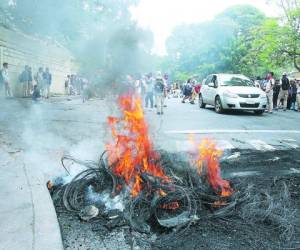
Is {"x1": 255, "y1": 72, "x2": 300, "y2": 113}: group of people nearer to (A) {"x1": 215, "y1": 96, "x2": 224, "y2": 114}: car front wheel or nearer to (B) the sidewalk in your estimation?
(A) {"x1": 215, "y1": 96, "x2": 224, "y2": 114}: car front wheel

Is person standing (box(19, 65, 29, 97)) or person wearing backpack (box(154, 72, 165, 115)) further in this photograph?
person standing (box(19, 65, 29, 97))

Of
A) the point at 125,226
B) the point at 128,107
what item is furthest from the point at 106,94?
the point at 125,226

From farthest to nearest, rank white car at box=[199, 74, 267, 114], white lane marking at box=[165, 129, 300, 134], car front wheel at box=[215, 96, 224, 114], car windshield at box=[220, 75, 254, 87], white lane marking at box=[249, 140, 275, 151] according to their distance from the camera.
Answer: car windshield at box=[220, 75, 254, 87], car front wheel at box=[215, 96, 224, 114], white car at box=[199, 74, 267, 114], white lane marking at box=[165, 129, 300, 134], white lane marking at box=[249, 140, 275, 151]

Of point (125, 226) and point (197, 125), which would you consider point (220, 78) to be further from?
point (125, 226)

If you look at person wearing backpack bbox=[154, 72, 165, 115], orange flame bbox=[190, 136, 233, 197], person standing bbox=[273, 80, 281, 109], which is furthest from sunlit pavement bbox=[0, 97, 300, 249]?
person standing bbox=[273, 80, 281, 109]

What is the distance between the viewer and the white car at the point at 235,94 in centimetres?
1462

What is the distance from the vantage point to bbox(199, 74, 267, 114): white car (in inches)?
575

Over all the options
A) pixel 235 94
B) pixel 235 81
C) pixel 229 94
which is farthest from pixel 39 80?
pixel 235 94

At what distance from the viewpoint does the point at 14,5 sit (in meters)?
6.40

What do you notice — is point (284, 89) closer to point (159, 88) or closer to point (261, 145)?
point (159, 88)

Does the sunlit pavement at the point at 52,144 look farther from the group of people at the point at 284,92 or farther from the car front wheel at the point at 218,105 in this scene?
the group of people at the point at 284,92

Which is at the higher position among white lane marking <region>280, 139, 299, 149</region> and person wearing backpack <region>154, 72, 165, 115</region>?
person wearing backpack <region>154, 72, 165, 115</region>

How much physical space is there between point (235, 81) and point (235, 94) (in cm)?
148

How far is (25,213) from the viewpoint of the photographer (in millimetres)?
3529
